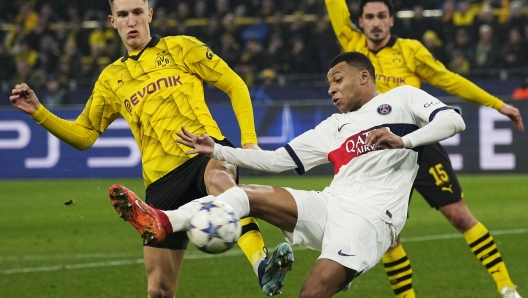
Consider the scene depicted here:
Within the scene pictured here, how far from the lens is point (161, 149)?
20.4 feet

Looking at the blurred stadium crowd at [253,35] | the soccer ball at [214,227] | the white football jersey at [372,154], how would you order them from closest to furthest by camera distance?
1. the soccer ball at [214,227]
2. the white football jersey at [372,154]
3. the blurred stadium crowd at [253,35]

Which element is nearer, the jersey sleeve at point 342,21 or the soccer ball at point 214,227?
the soccer ball at point 214,227

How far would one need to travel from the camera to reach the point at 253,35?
2130 cm

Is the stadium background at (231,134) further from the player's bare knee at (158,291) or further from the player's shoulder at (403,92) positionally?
the player's shoulder at (403,92)

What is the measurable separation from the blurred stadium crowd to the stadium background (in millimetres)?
33

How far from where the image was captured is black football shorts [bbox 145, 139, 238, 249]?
6102 mm

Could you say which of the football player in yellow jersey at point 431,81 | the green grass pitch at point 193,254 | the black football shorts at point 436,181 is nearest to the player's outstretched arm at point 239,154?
the green grass pitch at point 193,254

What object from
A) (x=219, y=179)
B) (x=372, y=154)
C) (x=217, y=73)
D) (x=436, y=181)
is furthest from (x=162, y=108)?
(x=436, y=181)

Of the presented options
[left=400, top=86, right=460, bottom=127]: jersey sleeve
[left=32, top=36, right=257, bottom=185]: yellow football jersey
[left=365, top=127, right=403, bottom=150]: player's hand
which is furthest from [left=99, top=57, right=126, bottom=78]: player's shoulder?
[left=365, top=127, right=403, bottom=150]: player's hand

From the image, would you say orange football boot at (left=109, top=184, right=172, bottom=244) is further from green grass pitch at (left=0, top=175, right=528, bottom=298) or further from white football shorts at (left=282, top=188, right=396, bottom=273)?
green grass pitch at (left=0, top=175, right=528, bottom=298)

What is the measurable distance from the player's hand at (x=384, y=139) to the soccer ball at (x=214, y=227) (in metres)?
0.85

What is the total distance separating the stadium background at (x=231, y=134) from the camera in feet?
29.9

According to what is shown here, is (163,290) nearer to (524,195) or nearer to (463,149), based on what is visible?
(524,195)

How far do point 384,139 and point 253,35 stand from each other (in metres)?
16.4
